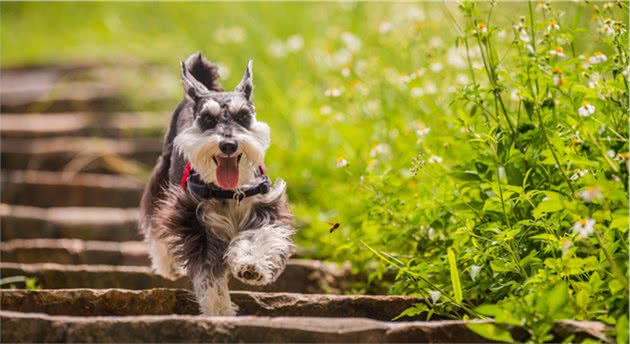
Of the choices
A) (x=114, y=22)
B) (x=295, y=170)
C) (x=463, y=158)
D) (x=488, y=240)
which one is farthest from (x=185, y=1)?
(x=488, y=240)

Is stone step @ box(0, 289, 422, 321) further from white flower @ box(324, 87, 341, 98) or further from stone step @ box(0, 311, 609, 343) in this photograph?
white flower @ box(324, 87, 341, 98)

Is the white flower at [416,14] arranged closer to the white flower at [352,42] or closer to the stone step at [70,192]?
the white flower at [352,42]

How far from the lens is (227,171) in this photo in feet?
12.1

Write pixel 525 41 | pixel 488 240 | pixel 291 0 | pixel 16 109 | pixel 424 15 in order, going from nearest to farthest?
pixel 488 240, pixel 525 41, pixel 424 15, pixel 16 109, pixel 291 0

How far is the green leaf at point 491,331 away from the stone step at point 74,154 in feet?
18.4

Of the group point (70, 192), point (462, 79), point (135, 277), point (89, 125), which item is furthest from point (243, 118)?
point (89, 125)

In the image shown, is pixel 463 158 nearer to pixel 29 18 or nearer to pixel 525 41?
pixel 525 41

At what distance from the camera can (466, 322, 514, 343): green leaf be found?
2865 mm

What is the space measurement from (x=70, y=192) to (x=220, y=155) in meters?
3.85

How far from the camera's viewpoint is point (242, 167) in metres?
3.75

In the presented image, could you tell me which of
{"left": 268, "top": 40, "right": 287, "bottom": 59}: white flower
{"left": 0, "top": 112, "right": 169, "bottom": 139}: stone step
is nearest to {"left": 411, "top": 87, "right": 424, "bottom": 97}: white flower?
{"left": 268, "top": 40, "right": 287, "bottom": 59}: white flower

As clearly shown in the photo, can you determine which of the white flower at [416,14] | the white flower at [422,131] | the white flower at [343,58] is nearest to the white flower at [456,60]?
the white flower at [416,14]

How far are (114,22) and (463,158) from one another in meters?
8.68

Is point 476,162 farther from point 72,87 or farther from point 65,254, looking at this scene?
point 72,87
